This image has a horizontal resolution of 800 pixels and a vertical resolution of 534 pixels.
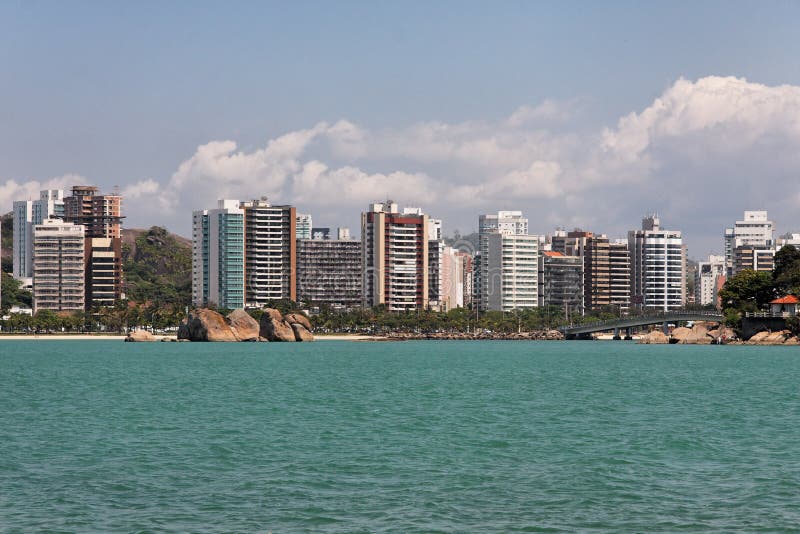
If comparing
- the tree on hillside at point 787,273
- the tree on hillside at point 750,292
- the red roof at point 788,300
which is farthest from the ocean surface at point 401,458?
the tree on hillside at point 750,292

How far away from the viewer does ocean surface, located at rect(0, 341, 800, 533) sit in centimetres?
2845

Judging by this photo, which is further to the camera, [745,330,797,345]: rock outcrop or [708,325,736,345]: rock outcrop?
[708,325,736,345]: rock outcrop

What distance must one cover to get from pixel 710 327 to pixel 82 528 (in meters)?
183

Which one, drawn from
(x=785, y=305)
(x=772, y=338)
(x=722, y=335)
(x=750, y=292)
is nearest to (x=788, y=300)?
(x=785, y=305)

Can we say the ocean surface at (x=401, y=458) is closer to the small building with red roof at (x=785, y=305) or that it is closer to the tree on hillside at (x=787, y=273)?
the small building with red roof at (x=785, y=305)

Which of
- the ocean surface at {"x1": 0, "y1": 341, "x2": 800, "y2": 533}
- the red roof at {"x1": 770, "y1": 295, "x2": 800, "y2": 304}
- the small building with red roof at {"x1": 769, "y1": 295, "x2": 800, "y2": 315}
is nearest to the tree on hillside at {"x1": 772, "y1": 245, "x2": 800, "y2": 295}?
the red roof at {"x1": 770, "y1": 295, "x2": 800, "y2": 304}

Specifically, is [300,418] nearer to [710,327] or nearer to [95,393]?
[95,393]

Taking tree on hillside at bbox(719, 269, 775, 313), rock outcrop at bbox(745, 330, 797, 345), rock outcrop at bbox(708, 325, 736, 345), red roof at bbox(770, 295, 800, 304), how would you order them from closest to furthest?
red roof at bbox(770, 295, 800, 304) < rock outcrop at bbox(745, 330, 797, 345) < tree on hillside at bbox(719, 269, 775, 313) < rock outcrop at bbox(708, 325, 736, 345)

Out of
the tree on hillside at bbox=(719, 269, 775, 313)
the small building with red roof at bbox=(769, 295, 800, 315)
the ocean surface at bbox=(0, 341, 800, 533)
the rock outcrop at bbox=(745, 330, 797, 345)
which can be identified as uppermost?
the tree on hillside at bbox=(719, 269, 775, 313)

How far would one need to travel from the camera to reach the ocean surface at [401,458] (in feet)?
93.4

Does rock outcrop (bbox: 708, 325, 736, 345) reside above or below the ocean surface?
above

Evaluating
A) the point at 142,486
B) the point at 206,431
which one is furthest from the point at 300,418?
the point at 142,486

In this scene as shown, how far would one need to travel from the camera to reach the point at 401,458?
38.9m

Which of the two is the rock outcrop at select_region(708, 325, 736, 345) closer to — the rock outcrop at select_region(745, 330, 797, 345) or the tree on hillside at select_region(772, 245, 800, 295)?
the rock outcrop at select_region(745, 330, 797, 345)
